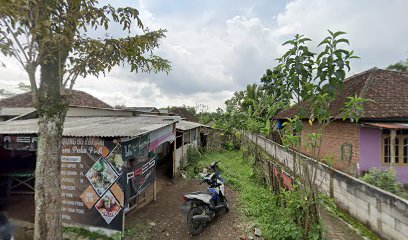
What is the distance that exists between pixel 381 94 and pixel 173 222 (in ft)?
33.1

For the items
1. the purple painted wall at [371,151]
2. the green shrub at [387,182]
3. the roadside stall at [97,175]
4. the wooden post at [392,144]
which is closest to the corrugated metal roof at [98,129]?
the roadside stall at [97,175]

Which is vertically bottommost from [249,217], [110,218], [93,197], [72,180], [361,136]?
[249,217]

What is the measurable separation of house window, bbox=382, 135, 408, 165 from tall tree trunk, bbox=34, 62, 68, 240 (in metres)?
10.9

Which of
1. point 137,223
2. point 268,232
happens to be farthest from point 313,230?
point 137,223

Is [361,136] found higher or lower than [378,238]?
higher

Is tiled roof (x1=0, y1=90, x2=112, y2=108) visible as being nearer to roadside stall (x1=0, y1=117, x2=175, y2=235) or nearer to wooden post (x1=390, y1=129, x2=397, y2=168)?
roadside stall (x1=0, y1=117, x2=175, y2=235)

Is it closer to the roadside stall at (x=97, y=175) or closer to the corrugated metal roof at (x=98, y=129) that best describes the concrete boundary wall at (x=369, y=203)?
the corrugated metal roof at (x=98, y=129)

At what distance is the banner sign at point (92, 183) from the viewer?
4559mm

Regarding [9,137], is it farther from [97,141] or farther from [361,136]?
[361,136]

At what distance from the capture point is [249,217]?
5480mm

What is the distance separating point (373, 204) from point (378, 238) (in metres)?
0.66

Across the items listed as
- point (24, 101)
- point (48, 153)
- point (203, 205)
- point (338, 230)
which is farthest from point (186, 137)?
point (24, 101)

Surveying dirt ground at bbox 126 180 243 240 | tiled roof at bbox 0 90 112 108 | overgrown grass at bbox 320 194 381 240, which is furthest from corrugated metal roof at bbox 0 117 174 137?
tiled roof at bbox 0 90 112 108

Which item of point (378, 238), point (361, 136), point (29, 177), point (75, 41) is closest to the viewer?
point (75, 41)
